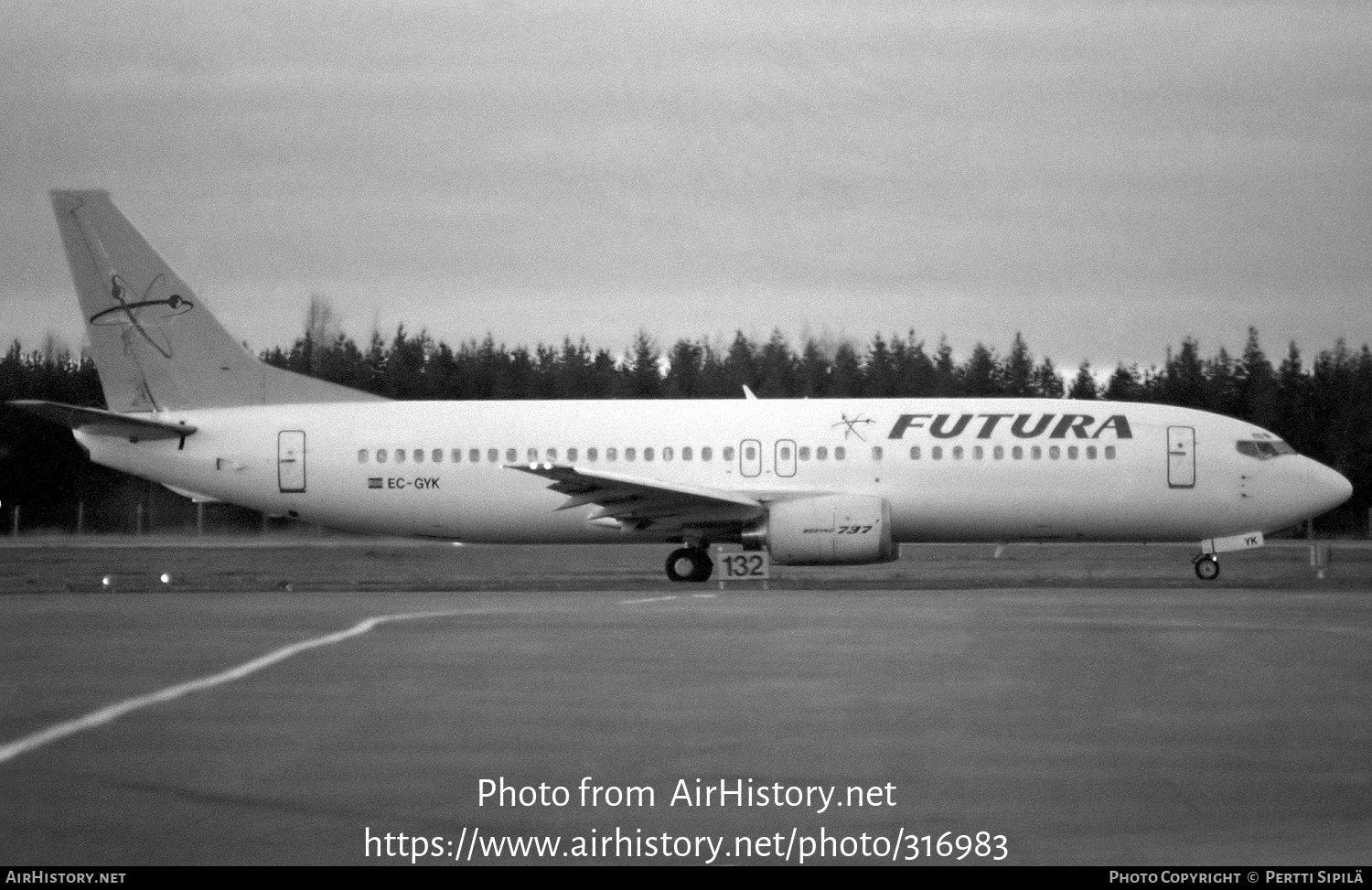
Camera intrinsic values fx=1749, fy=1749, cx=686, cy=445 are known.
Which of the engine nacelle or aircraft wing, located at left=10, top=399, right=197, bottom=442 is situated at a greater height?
aircraft wing, located at left=10, top=399, right=197, bottom=442

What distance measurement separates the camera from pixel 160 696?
411 inches

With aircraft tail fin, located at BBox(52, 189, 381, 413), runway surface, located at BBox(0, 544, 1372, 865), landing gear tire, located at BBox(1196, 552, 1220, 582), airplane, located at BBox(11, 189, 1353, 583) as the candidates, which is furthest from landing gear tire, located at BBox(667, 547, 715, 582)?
runway surface, located at BBox(0, 544, 1372, 865)

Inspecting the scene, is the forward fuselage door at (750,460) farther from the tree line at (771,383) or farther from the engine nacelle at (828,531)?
the tree line at (771,383)

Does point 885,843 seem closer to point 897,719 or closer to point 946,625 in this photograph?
point 897,719

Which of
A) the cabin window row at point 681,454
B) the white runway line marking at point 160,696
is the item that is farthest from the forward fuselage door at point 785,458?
the white runway line marking at point 160,696

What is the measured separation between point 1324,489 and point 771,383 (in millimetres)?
34976

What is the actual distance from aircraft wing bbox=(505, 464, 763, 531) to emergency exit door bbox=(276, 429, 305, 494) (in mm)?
3640

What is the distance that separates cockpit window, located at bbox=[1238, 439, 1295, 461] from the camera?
28.3 m

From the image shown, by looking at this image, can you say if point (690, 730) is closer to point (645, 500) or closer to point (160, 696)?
point (160, 696)

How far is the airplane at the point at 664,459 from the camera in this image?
2803cm

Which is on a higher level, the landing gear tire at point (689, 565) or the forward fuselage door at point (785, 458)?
the forward fuselage door at point (785, 458)

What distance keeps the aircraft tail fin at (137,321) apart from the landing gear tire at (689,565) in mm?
7969

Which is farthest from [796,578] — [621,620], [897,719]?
[897,719]

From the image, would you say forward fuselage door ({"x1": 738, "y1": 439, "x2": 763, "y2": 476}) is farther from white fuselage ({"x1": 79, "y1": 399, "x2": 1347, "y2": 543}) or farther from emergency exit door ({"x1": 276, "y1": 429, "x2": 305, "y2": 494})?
emergency exit door ({"x1": 276, "y1": 429, "x2": 305, "y2": 494})
